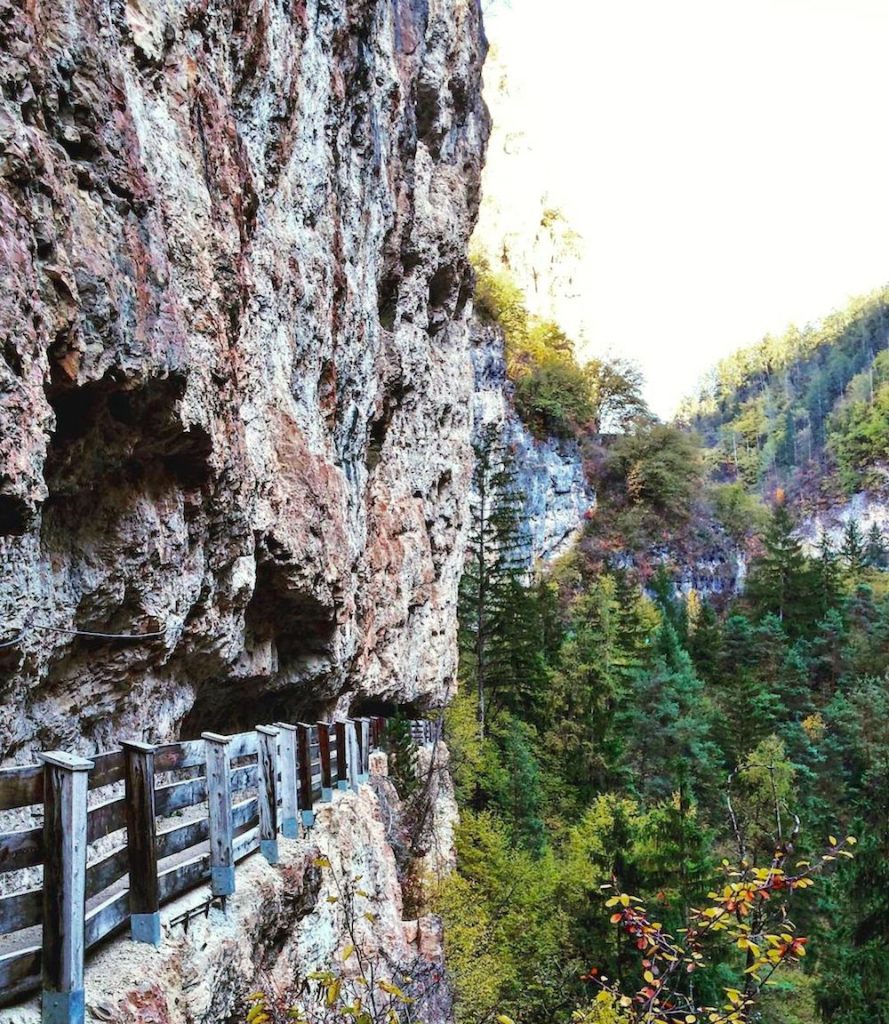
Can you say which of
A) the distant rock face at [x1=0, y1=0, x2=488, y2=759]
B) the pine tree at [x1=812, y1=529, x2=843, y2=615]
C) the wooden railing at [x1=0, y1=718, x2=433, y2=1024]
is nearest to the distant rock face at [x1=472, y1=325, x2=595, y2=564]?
the pine tree at [x1=812, y1=529, x2=843, y2=615]

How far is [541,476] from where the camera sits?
5475 centimetres

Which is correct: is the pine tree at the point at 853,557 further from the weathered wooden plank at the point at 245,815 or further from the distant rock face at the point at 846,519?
the weathered wooden plank at the point at 245,815

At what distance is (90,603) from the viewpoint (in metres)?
6.09

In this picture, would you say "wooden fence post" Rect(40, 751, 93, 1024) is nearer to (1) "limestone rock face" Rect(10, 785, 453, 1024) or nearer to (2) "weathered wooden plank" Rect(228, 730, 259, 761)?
(1) "limestone rock face" Rect(10, 785, 453, 1024)

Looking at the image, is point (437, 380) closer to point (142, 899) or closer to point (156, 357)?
point (156, 357)

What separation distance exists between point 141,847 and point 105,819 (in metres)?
0.29

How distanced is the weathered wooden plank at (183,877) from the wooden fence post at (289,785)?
170 cm

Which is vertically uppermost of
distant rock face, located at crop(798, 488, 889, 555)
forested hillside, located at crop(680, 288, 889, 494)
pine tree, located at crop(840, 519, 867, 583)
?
forested hillside, located at crop(680, 288, 889, 494)

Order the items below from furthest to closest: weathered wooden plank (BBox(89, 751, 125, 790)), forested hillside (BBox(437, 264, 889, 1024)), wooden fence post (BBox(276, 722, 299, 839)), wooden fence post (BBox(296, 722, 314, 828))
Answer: forested hillside (BBox(437, 264, 889, 1024)) < wooden fence post (BBox(296, 722, 314, 828)) < wooden fence post (BBox(276, 722, 299, 839)) < weathered wooden plank (BBox(89, 751, 125, 790))

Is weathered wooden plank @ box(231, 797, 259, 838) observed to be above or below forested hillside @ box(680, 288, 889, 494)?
below

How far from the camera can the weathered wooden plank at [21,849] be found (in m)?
2.79

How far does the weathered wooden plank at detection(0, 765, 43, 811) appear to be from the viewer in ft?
9.36

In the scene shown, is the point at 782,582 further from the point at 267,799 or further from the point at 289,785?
the point at 267,799

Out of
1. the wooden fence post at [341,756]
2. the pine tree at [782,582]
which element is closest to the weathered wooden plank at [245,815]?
the wooden fence post at [341,756]
